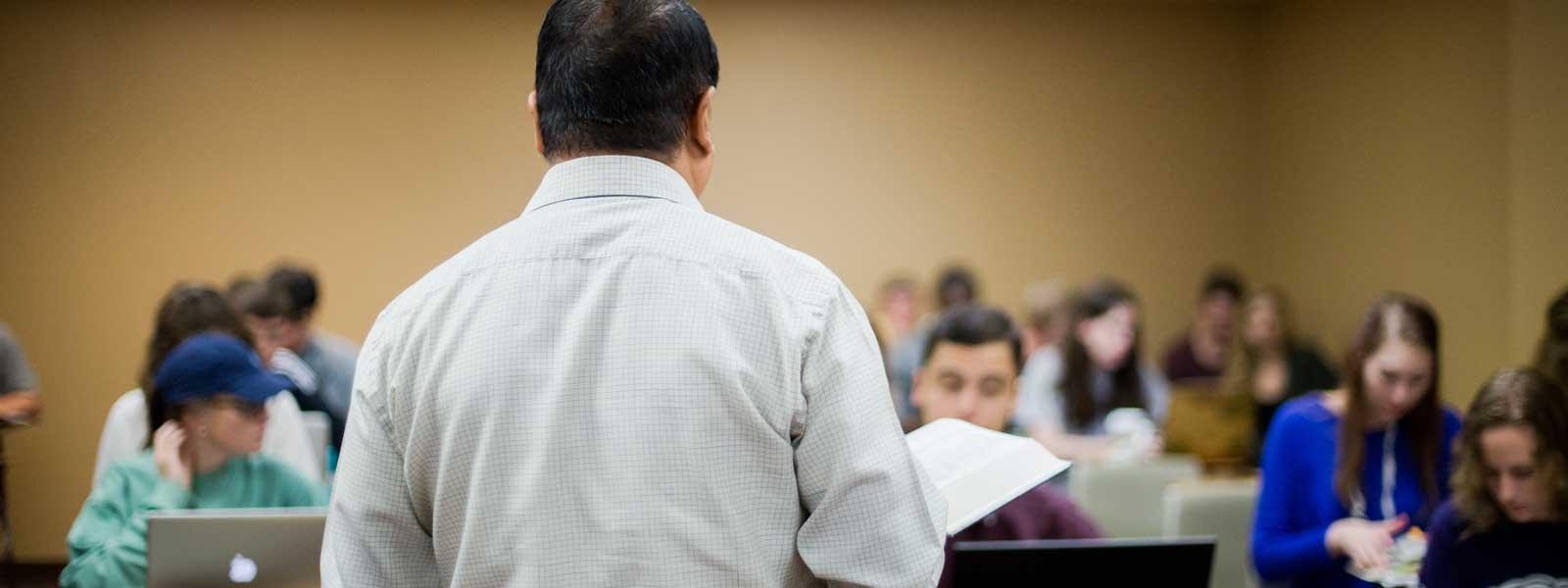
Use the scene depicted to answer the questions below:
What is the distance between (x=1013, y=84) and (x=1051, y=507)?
540 centimetres

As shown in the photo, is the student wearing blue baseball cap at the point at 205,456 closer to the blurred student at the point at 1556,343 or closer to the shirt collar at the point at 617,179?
the shirt collar at the point at 617,179

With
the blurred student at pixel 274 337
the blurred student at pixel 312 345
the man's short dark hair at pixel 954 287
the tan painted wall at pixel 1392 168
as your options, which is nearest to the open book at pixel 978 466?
the blurred student at pixel 274 337

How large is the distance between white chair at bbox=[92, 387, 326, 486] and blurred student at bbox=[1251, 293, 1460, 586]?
211 cm

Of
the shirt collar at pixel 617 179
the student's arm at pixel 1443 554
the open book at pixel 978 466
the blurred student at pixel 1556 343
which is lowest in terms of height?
the student's arm at pixel 1443 554

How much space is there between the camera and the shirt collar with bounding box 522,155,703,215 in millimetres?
1161

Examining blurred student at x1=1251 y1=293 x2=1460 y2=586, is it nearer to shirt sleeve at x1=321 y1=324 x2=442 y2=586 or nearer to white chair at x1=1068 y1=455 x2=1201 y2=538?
white chair at x1=1068 y1=455 x2=1201 y2=538

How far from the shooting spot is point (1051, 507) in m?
2.75

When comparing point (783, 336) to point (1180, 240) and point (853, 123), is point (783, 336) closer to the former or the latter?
point (853, 123)

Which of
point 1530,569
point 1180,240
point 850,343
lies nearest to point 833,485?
point 850,343

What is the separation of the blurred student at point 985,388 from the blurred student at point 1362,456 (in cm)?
41

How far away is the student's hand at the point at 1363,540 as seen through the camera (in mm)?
2654

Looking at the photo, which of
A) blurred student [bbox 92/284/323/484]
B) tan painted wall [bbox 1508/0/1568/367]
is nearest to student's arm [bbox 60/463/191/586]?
blurred student [bbox 92/284/323/484]

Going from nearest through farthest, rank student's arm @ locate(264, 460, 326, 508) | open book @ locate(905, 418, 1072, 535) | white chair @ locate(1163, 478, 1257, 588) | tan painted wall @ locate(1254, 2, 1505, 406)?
1. open book @ locate(905, 418, 1072, 535)
2. student's arm @ locate(264, 460, 326, 508)
3. white chair @ locate(1163, 478, 1257, 588)
4. tan painted wall @ locate(1254, 2, 1505, 406)

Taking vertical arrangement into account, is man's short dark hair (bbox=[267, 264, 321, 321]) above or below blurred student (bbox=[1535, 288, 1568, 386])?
above
